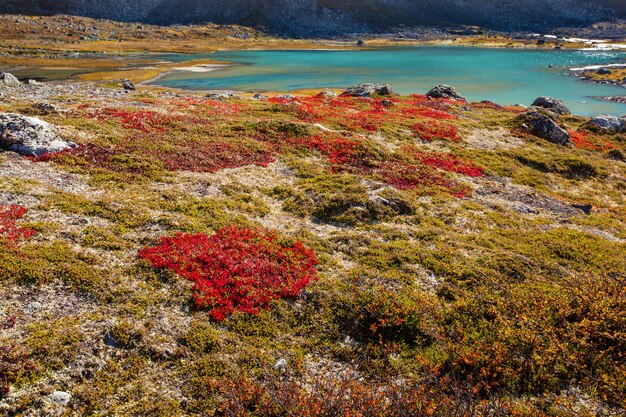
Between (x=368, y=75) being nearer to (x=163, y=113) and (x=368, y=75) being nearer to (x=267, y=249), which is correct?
(x=163, y=113)

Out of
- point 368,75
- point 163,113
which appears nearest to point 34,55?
point 368,75

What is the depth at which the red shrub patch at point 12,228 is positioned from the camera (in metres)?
18.4

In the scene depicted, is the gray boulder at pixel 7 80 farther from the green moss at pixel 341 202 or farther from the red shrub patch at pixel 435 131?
the red shrub patch at pixel 435 131

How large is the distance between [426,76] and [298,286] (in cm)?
12916

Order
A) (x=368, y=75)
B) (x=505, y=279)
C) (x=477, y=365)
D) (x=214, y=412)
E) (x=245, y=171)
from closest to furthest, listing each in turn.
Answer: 1. (x=214, y=412)
2. (x=477, y=365)
3. (x=505, y=279)
4. (x=245, y=171)
5. (x=368, y=75)

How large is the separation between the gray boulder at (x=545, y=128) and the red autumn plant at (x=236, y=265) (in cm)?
4822

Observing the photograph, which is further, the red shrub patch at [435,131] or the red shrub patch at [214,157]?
the red shrub patch at [435,131]

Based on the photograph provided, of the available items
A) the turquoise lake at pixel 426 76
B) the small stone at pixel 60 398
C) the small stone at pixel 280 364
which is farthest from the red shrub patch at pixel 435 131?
the turquoise lake at pixel 426 76

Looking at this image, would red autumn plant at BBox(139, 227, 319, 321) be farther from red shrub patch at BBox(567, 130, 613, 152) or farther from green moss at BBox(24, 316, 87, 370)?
red shrub patch at BBox(567, 130, 613, 152)

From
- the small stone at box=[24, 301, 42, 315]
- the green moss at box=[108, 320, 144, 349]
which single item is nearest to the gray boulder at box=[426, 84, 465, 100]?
the green moss at box=[108, 320, 144, 349]

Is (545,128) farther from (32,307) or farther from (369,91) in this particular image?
(32,307)

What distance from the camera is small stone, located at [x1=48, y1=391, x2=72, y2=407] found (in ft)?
39.4

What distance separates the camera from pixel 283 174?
33938 millimetres

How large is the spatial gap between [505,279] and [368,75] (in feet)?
403
